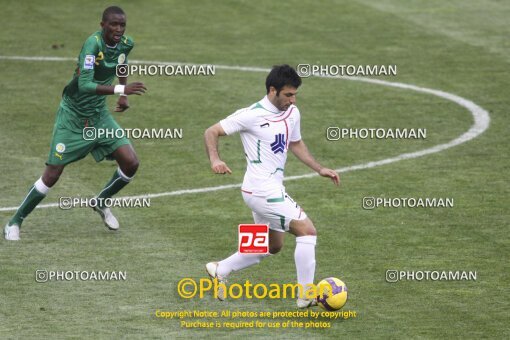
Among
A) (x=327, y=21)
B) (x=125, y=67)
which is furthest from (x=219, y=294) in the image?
(x=327, y=21)

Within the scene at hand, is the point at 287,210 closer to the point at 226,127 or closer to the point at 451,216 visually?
the point at 226,127

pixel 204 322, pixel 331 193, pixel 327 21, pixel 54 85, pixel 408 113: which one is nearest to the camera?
pixel 204 322

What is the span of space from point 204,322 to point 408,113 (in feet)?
32.7

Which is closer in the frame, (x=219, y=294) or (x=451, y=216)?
(x=219, y=294)

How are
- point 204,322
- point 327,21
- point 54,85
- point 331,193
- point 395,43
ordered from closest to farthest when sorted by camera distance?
point 204,322 → point 331,193 → point 54,85 → point 395,43 → point 327,21

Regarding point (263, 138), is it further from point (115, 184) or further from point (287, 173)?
point (287, 173)

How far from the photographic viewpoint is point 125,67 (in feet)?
53.4

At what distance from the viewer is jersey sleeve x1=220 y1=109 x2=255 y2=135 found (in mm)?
13172

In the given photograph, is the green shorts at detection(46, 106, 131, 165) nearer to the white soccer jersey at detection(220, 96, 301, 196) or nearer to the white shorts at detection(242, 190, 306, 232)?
the white soccer jersey at detection(220, 96, 301, 196)

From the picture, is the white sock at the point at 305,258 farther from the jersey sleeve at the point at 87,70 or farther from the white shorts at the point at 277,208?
the jersey sleeve at the point at 87,70

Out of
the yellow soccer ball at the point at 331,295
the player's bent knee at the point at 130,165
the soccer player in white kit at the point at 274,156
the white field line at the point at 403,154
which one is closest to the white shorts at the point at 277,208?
the soccer player in white kit at the point at 274,156

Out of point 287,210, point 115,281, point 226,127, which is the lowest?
point 115,281

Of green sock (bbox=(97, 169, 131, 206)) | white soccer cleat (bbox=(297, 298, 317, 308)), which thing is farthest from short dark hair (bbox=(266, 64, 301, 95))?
green sock (bbox=(97, 169, 131, 206))

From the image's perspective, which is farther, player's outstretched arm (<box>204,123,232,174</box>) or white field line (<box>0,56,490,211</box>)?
white field line (<box>0,56,490,211</box>)
